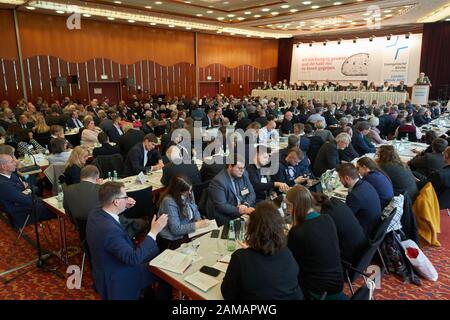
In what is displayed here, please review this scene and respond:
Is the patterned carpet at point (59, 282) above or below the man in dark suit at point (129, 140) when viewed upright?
below

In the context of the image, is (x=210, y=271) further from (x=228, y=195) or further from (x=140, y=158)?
(x=140, y=158)

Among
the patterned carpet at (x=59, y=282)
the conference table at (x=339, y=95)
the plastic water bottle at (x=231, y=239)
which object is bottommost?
the patterned carpet at (x=59, y=282)

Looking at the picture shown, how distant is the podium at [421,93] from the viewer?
49.7ft

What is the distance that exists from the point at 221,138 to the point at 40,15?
11.6 m

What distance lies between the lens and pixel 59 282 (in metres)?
3.75

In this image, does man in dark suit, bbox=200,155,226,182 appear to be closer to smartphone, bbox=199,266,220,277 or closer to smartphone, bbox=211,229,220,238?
smartphone, bbox=211,229,220,238

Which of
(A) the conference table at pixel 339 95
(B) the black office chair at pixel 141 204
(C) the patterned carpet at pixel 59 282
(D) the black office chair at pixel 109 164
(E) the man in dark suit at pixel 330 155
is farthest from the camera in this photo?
(A) the conference table at pixel 339 95

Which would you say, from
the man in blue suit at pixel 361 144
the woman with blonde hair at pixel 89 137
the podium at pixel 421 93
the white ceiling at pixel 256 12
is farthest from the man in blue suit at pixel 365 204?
the podium at pixel 421 93

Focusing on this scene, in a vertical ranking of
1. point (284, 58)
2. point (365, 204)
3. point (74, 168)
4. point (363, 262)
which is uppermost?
point (284, 58)

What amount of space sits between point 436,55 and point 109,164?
1836 cm

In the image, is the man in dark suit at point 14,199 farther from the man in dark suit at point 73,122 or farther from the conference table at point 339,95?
the conference table at point 339,95

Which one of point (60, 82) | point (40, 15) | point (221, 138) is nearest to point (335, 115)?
point (221, 138)

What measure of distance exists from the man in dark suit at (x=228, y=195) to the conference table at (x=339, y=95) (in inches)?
561

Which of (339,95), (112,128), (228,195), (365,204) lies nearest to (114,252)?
(228,195)
